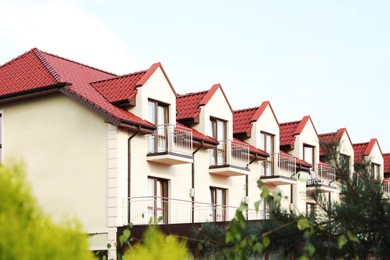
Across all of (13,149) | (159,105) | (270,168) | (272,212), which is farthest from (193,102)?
(272,212)

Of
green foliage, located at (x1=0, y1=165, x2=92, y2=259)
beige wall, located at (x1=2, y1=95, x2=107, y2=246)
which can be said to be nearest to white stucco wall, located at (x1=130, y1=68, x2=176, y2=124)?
beige wall, located at (x1=2, y1=95, x2=107, y2=246)

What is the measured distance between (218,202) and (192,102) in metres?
3.77

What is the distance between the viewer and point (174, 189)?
79.3 ft

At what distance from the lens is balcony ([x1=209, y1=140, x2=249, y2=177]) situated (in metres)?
25.9

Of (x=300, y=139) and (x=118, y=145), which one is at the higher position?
(x=300, y=139)

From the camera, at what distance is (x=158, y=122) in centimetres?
2400

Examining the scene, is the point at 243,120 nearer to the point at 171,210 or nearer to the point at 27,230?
the point at 171,210

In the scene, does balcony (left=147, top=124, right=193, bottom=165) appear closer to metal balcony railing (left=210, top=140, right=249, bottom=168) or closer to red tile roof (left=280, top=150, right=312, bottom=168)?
metal balcony railing (left=210, top=140, right=249, bottom=168)

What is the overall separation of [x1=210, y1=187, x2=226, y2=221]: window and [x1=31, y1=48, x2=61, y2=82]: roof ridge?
6.94 meters

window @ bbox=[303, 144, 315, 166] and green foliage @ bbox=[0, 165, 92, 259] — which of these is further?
window @ bbox=[303, 144, 315, 166]

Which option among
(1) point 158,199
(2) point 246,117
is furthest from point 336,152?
(2) point 246,117

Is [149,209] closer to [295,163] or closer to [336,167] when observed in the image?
[295,163]

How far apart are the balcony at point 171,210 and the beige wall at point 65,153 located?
3.08 feet

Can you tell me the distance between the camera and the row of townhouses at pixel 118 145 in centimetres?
2225
